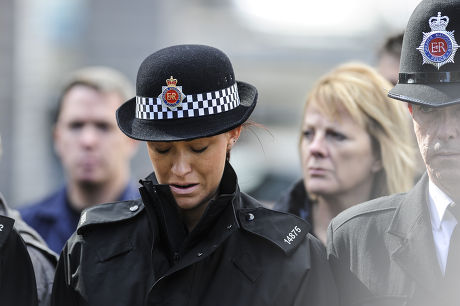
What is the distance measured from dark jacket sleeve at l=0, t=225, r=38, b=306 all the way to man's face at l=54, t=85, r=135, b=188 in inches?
101

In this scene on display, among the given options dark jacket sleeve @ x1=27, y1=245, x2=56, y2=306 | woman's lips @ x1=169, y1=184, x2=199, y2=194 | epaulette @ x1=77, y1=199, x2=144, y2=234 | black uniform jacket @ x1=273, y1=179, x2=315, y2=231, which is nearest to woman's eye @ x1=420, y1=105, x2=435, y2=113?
woman's lips @ x1=169, y1=184, x2=199, y2=194

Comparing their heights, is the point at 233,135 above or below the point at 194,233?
above

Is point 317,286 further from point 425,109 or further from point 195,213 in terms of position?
point 425,109

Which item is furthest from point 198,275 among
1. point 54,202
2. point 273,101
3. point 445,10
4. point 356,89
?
point 273,101

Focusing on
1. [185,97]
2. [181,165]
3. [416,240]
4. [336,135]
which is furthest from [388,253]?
[336,135]

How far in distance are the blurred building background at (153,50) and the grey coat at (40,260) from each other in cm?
452

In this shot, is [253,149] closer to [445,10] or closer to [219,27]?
[219,27]

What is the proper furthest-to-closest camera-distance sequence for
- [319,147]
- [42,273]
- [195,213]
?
[319,147]
[42,273]
[195,213]

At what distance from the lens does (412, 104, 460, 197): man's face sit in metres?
2.86

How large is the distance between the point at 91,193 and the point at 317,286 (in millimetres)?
3069

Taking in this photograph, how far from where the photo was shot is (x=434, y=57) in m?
2.94

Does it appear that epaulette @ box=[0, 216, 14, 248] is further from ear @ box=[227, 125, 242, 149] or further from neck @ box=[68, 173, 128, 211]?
neck @ box=[68, 173, 128, 211]

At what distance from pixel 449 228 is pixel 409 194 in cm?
22

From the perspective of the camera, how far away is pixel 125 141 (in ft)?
19.1
